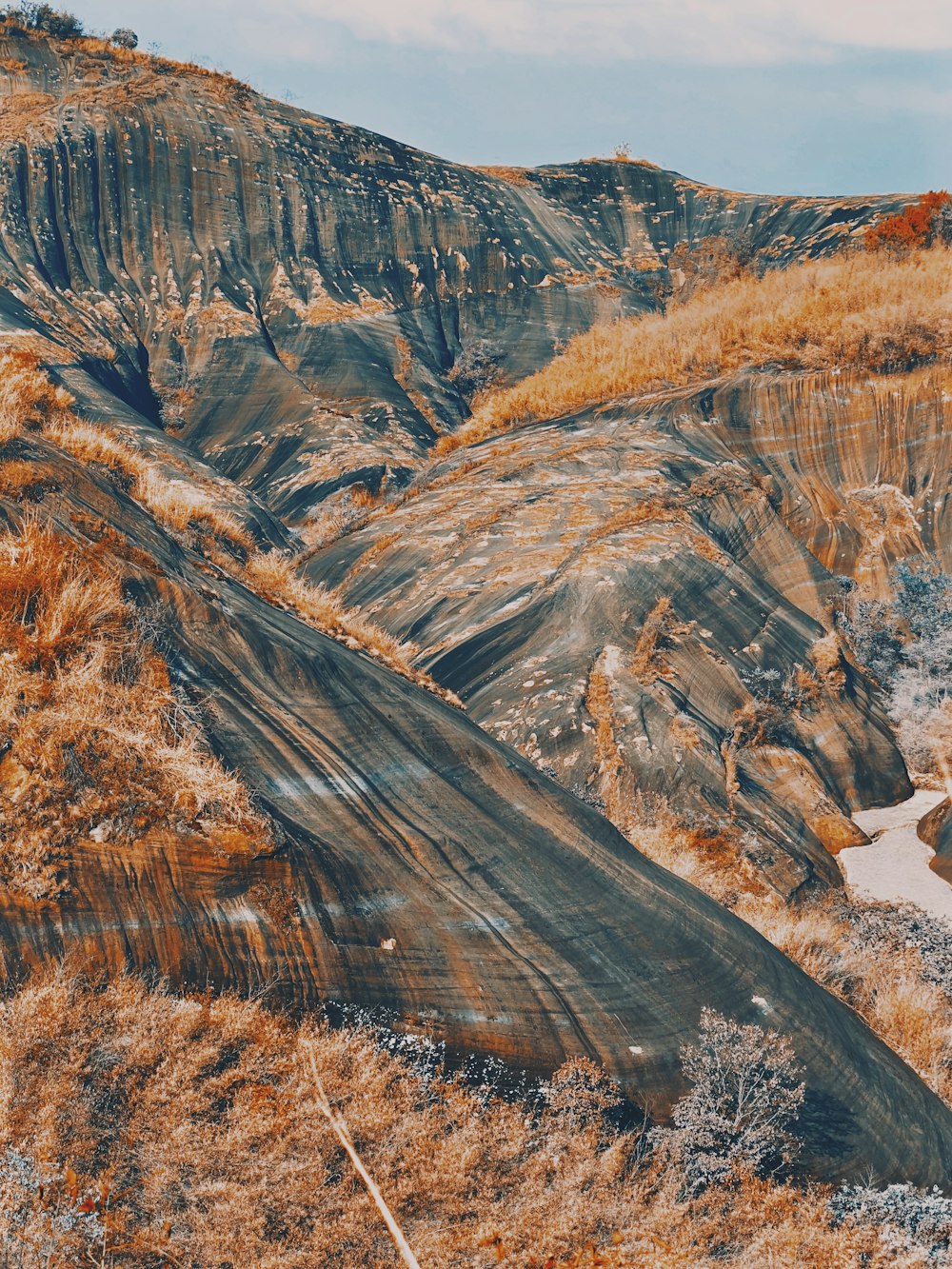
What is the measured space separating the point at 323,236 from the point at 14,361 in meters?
26.2

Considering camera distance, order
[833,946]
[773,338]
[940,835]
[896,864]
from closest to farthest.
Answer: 1. [833,946]
2. [896,864]
3. [940,835]
4. [773,338]

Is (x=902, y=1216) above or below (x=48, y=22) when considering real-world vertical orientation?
below

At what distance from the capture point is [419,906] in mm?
Result: 6219

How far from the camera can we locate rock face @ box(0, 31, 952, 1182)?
6098 millimetres

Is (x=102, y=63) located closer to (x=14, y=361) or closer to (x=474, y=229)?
(x=474, y=229)

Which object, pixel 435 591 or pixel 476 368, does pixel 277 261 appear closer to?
pixel 476 368

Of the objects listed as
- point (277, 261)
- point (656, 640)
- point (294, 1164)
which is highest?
point (277, 261)

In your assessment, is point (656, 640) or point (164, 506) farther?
point (656, 640)

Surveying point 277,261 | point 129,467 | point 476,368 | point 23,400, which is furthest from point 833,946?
point 277,261

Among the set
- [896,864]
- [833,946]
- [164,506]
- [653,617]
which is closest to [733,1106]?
[833,946]

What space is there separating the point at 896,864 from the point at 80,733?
1251cm

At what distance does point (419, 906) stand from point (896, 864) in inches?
412

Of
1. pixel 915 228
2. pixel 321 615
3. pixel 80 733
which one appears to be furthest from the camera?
pixel 915 228

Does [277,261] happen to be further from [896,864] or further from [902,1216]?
[902,1216]
